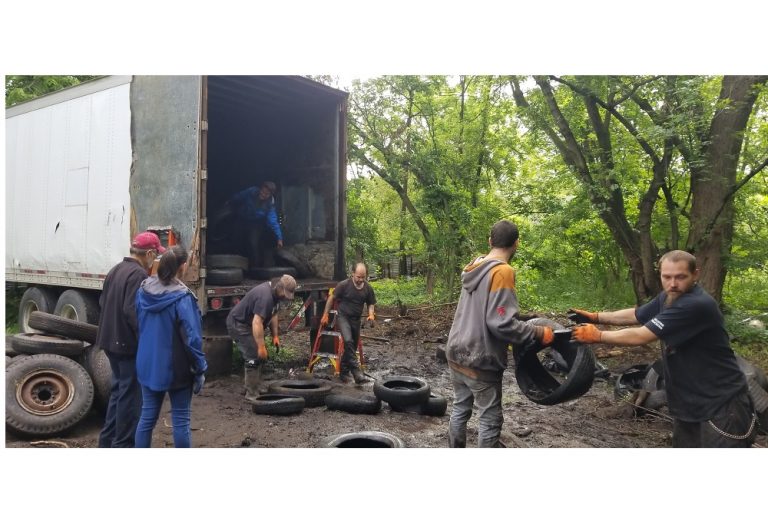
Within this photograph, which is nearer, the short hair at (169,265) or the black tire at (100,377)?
the short hair at (169,265)

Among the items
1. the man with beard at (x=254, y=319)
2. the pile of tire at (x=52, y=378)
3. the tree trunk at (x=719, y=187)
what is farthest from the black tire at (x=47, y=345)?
the tree trunk at (x=719, y=187)

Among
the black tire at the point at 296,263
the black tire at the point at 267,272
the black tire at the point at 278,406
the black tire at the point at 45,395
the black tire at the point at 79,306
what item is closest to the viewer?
the black tire at the point at 45,395

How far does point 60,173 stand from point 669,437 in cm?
834

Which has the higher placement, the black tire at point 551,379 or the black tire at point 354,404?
the black tire at point 551,379

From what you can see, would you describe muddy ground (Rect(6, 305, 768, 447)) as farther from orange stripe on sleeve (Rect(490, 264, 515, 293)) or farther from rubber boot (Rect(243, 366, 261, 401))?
orange stripe on sleeve (Rect(490, 264, 515, 293))

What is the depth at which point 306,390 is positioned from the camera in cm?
604

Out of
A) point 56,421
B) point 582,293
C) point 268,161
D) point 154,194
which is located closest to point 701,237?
point 582,293

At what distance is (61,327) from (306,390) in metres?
2.56

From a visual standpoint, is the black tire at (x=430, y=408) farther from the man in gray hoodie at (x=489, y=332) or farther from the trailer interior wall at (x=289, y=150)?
the trailer interior wall at (x=289, y=150)

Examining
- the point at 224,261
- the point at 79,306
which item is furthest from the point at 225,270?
the point at 79,306

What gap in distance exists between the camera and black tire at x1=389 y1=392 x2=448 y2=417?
5.69 metres

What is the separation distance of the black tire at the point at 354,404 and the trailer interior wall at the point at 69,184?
3222 millimetres

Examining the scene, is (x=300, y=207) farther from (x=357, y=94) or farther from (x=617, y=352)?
(x=357, y=94)

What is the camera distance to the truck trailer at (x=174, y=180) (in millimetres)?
6215
